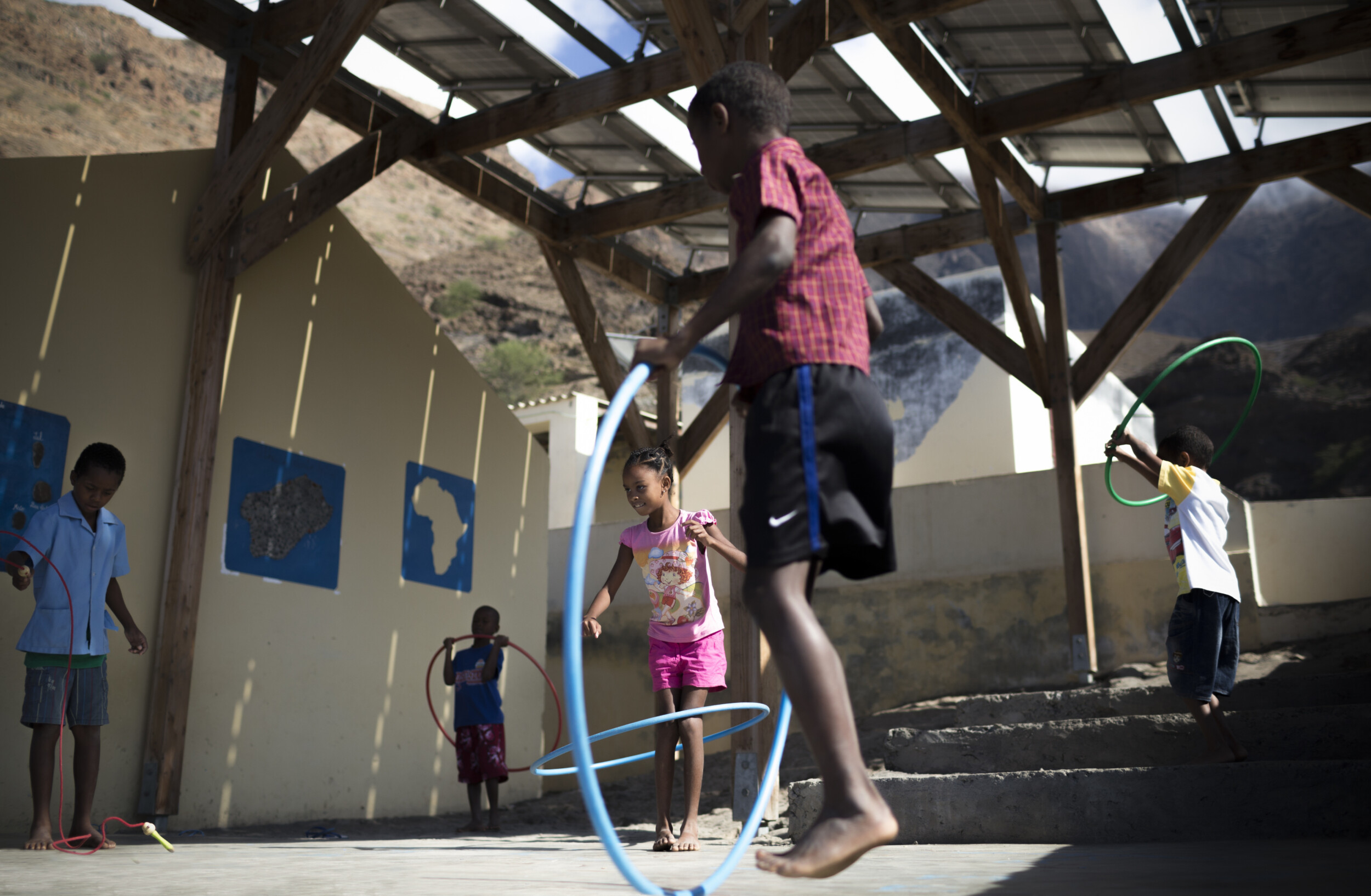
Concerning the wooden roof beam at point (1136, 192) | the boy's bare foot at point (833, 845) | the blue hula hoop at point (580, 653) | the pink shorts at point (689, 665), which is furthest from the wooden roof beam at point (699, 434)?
the boy's bare foot at point (833, 845)

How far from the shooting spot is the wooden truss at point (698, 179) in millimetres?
6352

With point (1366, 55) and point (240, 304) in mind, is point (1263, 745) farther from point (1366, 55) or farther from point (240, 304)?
point (240, 304)

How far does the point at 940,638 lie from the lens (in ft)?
35.0

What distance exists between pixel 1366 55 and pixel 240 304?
7.77 metres

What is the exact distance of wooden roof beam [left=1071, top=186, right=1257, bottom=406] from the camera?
28.8ft

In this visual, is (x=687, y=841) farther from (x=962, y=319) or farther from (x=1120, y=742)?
(x=962, y=319)

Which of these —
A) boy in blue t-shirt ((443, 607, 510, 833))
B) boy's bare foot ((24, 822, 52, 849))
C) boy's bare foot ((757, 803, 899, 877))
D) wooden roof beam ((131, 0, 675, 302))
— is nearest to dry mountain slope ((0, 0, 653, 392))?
wooden roof beam ((131, 0, 675, 302))

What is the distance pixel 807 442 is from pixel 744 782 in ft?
14.5

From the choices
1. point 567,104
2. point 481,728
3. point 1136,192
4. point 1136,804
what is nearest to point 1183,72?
point 1136,192

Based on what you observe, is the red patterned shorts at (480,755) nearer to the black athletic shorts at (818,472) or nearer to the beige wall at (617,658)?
the beige wall at (617,658)

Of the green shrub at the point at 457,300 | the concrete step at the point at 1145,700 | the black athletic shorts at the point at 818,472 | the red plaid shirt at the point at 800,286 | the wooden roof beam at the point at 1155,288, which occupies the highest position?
the green shrub at the point at 457,300

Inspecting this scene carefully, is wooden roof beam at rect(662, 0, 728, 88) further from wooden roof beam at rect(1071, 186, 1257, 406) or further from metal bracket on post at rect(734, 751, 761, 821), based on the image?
wooden roof beam at rect(1071, 186, 1257, 406)

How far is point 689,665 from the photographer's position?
442 centimetres

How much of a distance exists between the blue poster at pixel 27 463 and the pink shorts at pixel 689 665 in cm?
346
